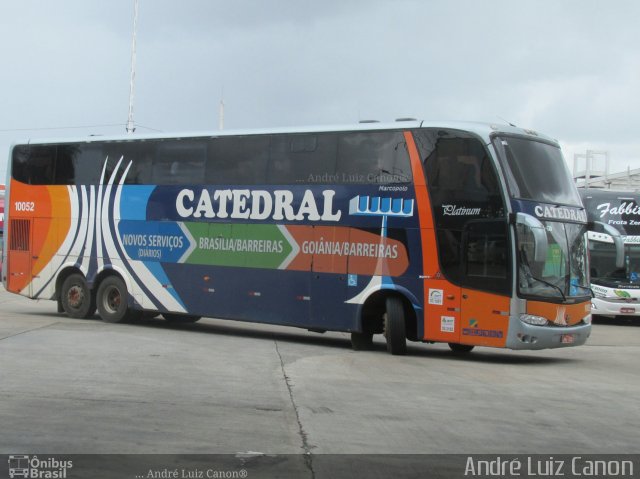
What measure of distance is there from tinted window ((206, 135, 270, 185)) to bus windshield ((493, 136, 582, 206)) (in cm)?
472

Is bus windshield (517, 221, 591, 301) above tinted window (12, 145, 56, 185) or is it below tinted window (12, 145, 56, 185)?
below

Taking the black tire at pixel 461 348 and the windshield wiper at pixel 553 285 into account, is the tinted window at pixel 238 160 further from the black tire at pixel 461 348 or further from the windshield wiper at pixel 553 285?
the windshield wiper at pixel 553 285

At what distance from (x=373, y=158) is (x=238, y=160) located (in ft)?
9.92

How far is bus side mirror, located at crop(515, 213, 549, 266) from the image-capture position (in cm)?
1356

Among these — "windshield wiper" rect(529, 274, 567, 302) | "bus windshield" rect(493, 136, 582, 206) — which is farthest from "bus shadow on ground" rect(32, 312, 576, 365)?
"bus windshield" rect(493, 136, 582, 206)

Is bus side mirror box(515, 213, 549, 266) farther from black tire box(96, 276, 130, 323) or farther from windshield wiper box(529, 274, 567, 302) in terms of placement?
black tire box(96, 276, 130, 323)

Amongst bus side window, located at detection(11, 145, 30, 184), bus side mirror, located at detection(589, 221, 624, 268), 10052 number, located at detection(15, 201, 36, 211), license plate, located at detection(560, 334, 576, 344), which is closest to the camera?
license plate, located at detection(560, 334, 576, 344)

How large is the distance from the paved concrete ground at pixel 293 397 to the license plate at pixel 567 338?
49 cm

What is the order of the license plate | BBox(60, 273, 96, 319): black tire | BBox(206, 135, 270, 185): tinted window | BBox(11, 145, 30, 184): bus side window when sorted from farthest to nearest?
1. BBox(11, 145, 30, 184): bus side window
2. BBox(60, 273, 96, 319): black tire
3. BBox(206, 135, 270, 185): tinted window
4. the license plate

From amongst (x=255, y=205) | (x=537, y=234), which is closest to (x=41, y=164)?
(x=255, y=205)

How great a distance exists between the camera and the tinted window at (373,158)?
14641mm
